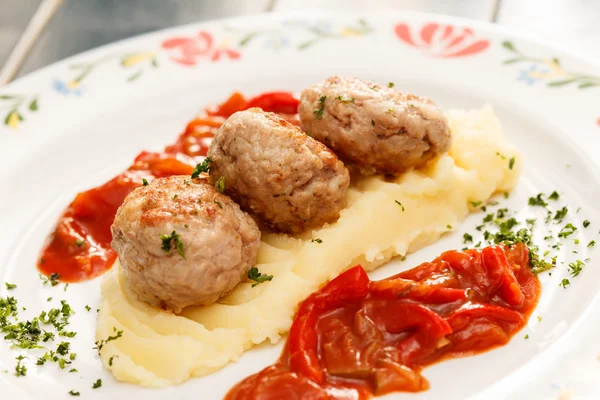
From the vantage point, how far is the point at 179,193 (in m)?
4.93

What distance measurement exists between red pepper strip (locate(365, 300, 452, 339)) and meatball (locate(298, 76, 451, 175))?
1243 mm

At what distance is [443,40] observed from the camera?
8.07 metres

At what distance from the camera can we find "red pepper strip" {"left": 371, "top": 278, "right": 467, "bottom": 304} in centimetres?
499

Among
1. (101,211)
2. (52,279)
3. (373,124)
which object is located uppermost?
(373,124)

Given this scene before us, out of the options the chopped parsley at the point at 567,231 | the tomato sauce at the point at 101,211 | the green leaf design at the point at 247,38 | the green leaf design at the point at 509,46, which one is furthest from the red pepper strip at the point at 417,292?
the green leaf design at the point at 247,38

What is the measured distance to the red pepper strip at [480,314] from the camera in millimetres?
4812

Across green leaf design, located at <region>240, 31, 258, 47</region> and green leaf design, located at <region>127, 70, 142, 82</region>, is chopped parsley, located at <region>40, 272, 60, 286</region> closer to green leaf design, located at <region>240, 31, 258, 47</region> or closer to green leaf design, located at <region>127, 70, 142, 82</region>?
green leaf design, located at <region>127, 70, 142, 82</region>

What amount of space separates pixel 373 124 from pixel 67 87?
159 inches

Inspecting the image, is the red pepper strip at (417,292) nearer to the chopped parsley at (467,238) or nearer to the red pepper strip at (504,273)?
the red pepper strip at (504,273)

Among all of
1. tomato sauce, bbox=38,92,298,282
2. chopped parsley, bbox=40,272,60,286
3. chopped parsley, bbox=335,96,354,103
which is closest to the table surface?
tomato sauce, bbox=38,92,298,282

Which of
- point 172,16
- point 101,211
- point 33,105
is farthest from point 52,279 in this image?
point 172,16

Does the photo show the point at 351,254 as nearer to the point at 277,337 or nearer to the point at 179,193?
the point at 277,337

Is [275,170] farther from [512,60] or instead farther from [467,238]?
[512,60]

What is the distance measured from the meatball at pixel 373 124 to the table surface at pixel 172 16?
14.7 feet
